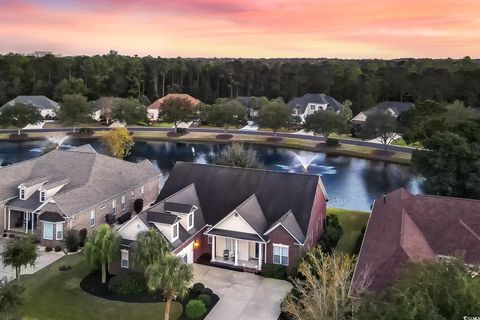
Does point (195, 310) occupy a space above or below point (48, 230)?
below

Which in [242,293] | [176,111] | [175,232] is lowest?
[242,293]

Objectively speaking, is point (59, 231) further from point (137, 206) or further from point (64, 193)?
point (137, 206)

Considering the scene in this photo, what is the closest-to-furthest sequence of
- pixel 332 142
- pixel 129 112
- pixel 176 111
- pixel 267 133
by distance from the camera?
1. pixel 332 142
2. pixel 176 111
3. pixel 267 133
4. pixel 129 112

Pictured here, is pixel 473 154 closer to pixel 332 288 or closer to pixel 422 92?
pixel 332 288

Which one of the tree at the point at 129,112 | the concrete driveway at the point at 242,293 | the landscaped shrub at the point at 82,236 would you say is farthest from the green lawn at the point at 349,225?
the tree at the point at 129,112

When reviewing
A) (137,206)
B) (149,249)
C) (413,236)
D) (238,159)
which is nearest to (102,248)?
(149,249)

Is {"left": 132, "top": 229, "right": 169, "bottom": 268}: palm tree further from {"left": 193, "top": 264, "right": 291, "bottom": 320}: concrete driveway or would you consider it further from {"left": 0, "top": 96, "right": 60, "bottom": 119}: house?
{"left": 0, "top": 96, "right": 60, "bottom": 119}: house

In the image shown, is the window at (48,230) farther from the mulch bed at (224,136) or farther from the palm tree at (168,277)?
the mulch bed at (224,136)
